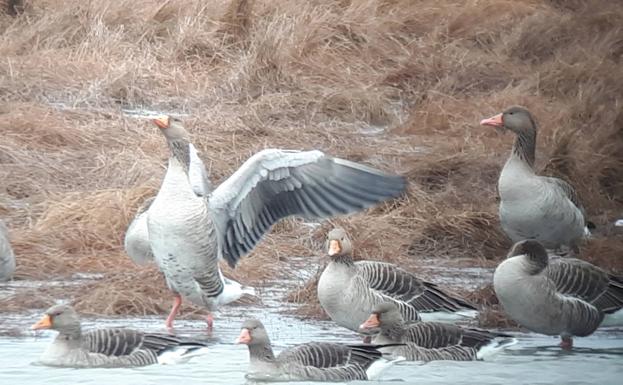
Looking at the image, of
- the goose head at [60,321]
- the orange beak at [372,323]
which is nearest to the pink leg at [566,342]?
the orange beak at [372,323]

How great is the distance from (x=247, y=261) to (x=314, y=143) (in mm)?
3983

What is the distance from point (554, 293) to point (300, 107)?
725 centimetres

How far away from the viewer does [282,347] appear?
908 centimetres

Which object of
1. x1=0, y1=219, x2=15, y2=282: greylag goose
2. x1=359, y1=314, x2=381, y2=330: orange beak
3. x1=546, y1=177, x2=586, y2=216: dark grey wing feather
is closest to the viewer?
x1=359, y1=314, x2=381, y2=330: orange beak

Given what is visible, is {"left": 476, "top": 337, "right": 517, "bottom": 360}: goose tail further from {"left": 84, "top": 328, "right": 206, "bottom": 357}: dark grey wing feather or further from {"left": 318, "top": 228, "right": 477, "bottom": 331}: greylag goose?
{"left": 84, "top": 328, "right": 206, "bottom": 357}: dark grey wing feather

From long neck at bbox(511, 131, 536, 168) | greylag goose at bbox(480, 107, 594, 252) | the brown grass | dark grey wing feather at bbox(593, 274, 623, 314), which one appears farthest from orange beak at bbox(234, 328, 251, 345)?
long neck at bbox(511, 131, 536, 168)

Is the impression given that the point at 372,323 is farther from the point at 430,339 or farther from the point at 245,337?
the point at 245,337

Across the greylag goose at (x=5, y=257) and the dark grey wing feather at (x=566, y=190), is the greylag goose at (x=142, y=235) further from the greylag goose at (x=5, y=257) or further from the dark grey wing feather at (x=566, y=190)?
the dark grey wing feather at (x=566, y=190)

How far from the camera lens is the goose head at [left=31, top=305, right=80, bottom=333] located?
8.33 meters

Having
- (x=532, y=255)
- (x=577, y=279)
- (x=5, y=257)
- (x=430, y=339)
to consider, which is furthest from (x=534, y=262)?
(x=5, y=257)

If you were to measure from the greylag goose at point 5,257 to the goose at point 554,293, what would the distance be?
10.8 ft

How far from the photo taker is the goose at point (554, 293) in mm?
9172

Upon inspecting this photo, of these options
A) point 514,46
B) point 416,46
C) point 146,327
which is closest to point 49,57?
point 416,46

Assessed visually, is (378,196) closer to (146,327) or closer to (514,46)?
(146,327)
